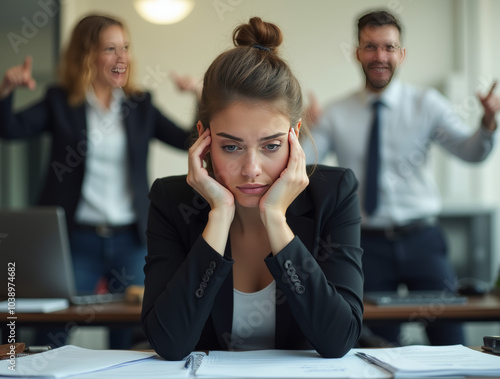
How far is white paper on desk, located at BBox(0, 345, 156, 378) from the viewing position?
1150mm

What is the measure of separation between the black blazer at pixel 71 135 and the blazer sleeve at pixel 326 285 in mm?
1222

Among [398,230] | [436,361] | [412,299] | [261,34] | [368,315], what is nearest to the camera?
[436,361]

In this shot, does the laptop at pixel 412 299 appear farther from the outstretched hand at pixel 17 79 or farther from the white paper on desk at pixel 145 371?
the outstretched hand at pixel 17 79

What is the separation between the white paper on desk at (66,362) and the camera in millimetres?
1150

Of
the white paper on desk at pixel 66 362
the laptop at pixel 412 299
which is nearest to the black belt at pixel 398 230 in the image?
the laptop at pixel 412 299

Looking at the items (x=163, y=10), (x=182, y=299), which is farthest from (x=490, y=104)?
(x=163, y=10)

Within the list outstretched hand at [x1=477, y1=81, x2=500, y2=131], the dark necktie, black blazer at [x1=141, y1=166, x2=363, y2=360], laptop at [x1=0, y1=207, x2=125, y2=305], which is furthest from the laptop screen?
outstretched hand at [x1=477, y1=81, x2=500, y2=131]

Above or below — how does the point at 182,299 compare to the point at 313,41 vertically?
below

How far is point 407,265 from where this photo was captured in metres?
2.41

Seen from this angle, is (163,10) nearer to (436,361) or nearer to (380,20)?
(380,20)

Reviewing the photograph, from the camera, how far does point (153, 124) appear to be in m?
2.72

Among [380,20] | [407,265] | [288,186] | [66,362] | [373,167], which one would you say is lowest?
[66,362]

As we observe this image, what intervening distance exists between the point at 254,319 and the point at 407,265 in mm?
1071

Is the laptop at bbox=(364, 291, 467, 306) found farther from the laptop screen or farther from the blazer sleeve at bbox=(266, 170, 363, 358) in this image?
the laptop screen
